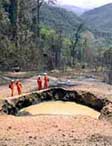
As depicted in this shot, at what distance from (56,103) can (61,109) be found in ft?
6.49

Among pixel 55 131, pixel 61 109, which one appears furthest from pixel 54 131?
pixel 61 109

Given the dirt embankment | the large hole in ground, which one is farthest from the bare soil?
the large hole in ground

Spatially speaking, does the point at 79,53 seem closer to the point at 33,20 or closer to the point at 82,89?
the point at 33,20

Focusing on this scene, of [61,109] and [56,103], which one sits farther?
[56,103]

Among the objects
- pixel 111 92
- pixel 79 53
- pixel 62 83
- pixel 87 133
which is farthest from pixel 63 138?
pixel 79 53

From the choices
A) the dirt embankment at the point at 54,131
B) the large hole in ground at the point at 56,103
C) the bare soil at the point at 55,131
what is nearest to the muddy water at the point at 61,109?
the large hole in ground at the point at 56,103

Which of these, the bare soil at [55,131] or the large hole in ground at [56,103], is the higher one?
the bare soil at [55,131]

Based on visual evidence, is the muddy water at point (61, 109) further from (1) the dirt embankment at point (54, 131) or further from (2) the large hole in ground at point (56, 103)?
(1) the dirt embankment at point (54, 131)

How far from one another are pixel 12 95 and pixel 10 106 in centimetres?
242

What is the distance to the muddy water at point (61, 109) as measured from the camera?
1094 inches

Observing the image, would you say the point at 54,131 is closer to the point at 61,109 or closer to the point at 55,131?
the point at 55,131

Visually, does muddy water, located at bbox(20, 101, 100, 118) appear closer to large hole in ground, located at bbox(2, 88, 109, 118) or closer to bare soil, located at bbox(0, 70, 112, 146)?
large hole in ground, located at bbox(2, 88, 109, 118)

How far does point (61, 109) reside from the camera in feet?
94.6

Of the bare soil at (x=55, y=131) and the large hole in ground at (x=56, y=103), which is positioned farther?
the large hole in ground at (x=56, y=103)
